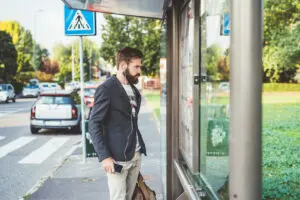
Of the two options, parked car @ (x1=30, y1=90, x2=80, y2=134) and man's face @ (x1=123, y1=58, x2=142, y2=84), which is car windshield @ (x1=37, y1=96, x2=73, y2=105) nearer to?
parked car @ (x1=30, y1=90, x2=80, y2=134)

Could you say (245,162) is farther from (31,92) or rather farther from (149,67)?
(31,92)

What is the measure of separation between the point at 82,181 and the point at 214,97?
4754 millimetres

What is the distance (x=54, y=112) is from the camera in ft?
47.2

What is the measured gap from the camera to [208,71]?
294cm

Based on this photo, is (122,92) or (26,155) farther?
(26,155)

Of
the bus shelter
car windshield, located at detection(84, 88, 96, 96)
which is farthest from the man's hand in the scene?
car windshield, located at detection(84, 88, 96, 96)

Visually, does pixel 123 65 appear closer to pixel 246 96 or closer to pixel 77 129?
pixel 246 96

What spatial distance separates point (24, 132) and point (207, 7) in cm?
1311

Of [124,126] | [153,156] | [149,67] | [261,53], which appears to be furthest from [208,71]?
[149,67]

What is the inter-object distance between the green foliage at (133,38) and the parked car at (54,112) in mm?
18207

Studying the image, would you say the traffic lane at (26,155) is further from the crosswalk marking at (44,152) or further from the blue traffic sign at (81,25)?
the blue traffic sign at (81,25)

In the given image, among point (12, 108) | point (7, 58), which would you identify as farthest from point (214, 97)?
point (7, 58)

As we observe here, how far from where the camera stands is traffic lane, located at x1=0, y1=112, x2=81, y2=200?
741 centimetres

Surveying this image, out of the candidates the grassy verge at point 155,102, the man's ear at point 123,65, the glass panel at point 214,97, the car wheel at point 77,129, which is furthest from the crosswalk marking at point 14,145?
the glass panel at point 214,97
